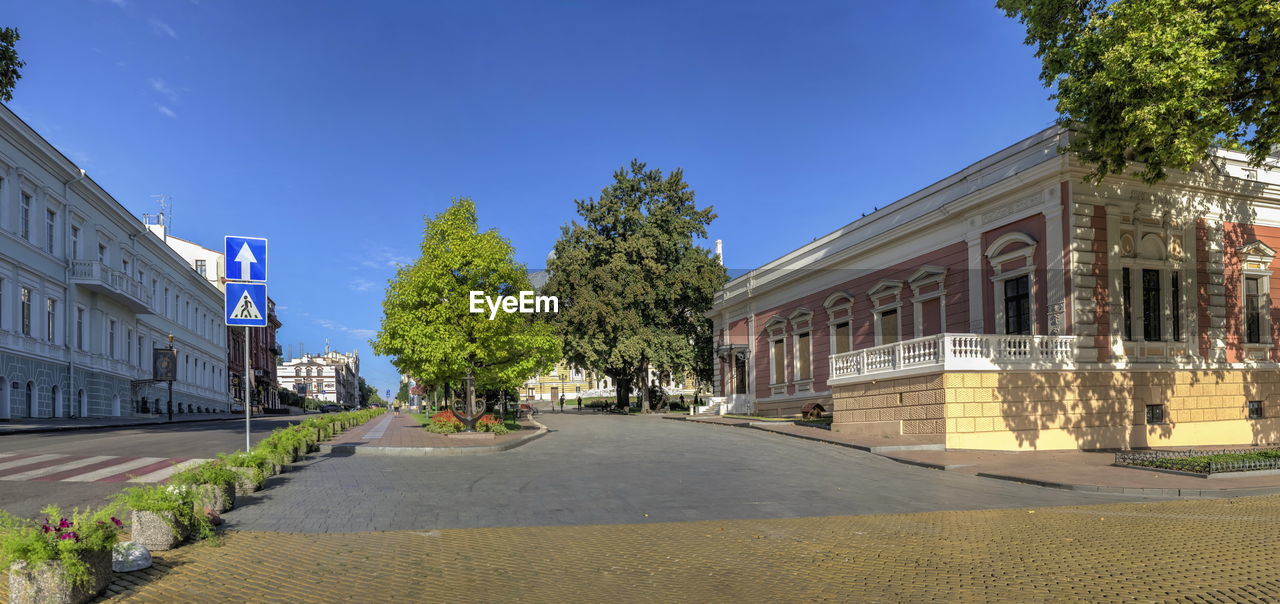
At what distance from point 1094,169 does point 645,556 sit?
18.8 meters

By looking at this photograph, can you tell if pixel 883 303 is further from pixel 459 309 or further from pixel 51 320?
pixel 51 320

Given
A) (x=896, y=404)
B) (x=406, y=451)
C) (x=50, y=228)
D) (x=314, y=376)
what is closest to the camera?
(x=406, y=451)

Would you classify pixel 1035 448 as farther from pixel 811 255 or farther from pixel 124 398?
pixel 124 398

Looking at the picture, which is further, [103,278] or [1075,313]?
[103,278]

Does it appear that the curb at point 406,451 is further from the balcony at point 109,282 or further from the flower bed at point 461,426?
the balcony at point 109,282

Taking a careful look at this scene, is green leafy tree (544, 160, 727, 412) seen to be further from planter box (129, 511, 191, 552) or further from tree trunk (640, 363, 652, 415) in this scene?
planter box (129, 511, 191, 552)

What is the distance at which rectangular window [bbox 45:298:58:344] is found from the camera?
36125 mm

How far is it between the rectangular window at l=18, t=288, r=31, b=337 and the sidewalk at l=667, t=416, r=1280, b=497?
105 feet

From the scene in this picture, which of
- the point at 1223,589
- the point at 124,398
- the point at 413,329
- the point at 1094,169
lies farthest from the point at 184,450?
the point at 124,398

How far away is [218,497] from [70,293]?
1447 inches

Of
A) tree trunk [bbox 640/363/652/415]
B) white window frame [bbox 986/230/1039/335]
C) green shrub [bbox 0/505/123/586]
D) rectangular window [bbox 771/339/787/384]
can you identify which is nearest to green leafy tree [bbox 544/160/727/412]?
tree trunk [bbox 640/363/652/415]

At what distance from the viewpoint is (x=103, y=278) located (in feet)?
132

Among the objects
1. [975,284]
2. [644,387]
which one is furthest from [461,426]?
[644,387]

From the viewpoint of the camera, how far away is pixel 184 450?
17422mm
